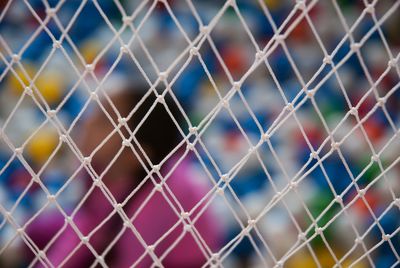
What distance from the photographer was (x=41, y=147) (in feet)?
4.65

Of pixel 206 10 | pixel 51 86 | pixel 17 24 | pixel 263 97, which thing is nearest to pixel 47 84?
pixel 51 86

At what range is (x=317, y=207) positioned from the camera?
1.27m

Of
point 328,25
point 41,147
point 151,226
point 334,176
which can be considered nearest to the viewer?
point 151,226

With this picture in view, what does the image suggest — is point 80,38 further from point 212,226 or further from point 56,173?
point 212,226

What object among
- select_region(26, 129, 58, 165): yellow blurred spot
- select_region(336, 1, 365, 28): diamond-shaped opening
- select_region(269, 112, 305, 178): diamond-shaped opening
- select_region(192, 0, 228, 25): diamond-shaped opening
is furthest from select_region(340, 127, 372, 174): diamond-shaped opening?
select_region(26, 129, 58, 165): yellow blurred spot

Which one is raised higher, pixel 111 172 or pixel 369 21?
pixel 369 21

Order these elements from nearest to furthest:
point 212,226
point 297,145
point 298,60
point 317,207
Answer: point 212,226, point 317,207, point 297,145, point 298,60

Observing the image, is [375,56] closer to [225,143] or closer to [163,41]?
[225,143]

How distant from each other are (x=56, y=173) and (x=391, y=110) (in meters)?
0.94

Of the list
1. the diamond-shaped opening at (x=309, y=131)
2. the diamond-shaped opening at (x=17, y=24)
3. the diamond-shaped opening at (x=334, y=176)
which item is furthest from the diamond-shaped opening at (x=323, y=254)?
the diamond-shaped opening at (x=17, y=24)

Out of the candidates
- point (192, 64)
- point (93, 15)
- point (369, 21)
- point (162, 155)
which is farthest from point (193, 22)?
point (162, 155)

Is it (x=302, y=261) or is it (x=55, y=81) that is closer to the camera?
(x=302, y=261)

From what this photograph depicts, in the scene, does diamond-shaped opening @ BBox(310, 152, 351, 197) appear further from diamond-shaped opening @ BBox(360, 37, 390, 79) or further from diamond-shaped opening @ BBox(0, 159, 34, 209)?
diamond-shaped opening @ BBox(0, 159, 34, 209)

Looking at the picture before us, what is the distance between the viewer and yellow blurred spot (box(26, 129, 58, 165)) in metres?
1.42
